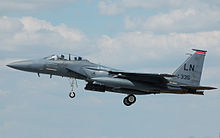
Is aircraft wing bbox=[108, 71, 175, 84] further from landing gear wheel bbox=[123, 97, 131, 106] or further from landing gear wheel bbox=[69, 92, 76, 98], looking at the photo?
landing gear wheel bbox=[69, 92, 76, 98]

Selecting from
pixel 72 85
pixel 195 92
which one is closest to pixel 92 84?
pixel 72 85

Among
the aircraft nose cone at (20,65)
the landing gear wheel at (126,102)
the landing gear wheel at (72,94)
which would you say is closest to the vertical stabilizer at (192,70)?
the landing gear wheel at (126,102)

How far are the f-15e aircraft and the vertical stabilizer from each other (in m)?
0.16

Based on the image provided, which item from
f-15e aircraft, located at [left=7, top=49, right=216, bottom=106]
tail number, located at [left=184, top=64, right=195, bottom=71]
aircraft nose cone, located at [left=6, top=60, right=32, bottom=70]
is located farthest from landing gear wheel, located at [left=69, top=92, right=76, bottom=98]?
tail number, located at [left=184, top=64, right=195, bottom=71]

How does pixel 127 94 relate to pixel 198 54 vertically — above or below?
below

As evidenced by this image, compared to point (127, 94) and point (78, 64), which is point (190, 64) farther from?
point (78, 64)

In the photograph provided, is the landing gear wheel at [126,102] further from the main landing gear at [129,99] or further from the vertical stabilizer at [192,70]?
the vertical stabilizer at [192,70]

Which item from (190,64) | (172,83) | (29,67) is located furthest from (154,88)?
(29,67)

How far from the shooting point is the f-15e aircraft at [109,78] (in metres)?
34.7

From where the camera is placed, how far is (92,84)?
35531 mm

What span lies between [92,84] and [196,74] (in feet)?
25.5

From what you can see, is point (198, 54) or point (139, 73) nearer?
point (139, 73)

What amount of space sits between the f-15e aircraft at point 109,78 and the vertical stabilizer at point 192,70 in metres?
0.16

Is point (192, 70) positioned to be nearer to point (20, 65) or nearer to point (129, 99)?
point (129, 99)
